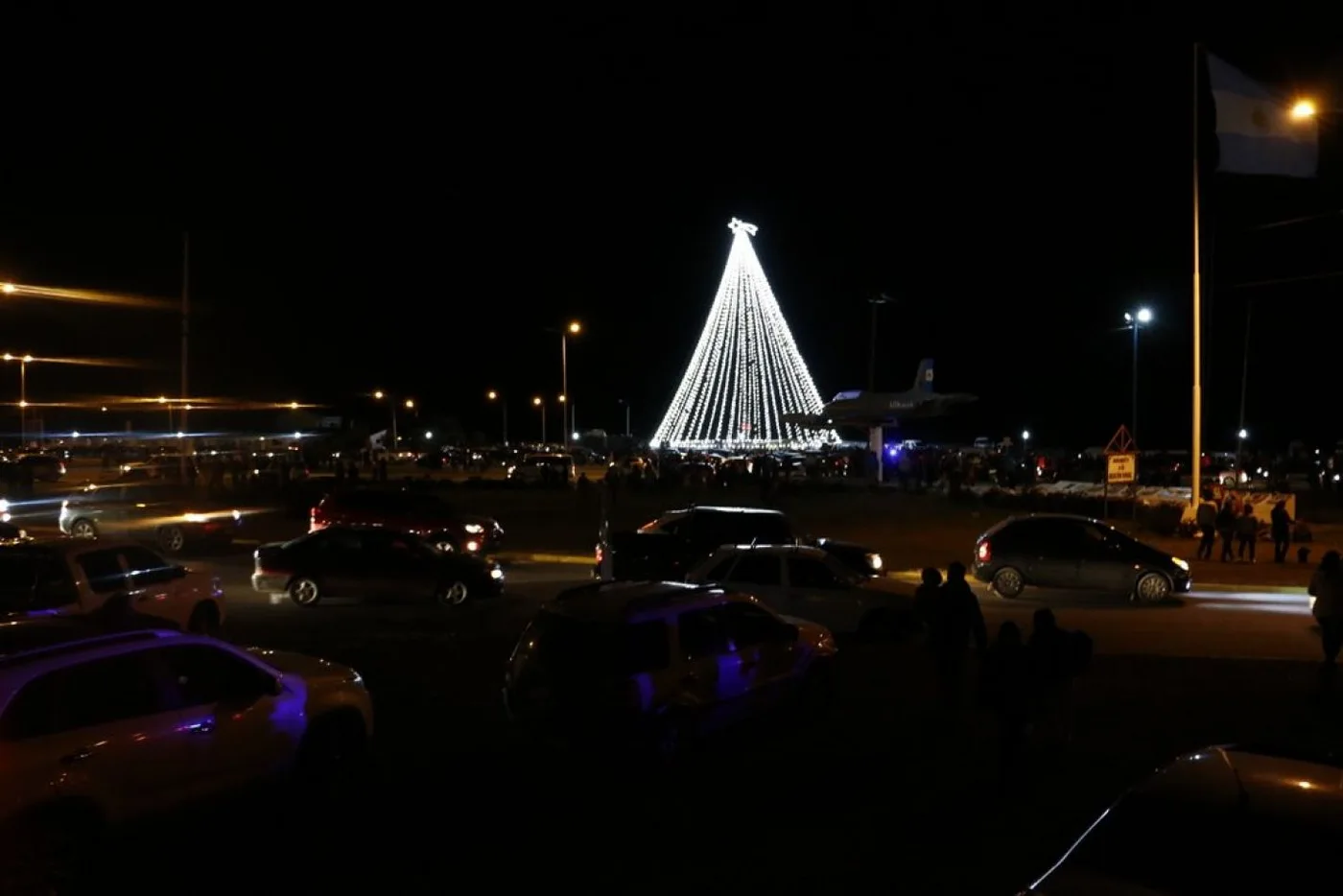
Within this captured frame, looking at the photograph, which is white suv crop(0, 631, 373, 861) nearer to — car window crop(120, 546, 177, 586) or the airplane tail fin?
car window crop(120, 546, 177, 586)

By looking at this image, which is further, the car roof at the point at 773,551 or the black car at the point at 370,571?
the black car at the point at 370,571

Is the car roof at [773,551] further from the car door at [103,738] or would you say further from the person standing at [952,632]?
the car door at [103,738]

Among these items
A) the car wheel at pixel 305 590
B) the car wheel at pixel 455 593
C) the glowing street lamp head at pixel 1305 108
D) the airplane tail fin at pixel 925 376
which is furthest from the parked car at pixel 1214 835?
the airplane tail fin at pixel 925 376

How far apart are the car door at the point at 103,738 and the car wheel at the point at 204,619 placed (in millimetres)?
8061

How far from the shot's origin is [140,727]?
7035mm

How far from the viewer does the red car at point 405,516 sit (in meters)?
26.2

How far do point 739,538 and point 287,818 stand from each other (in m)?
14.0

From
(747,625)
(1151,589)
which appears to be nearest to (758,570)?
(747,625)

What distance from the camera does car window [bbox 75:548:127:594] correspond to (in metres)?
Answer: 13.9

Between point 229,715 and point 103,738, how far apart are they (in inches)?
38.5

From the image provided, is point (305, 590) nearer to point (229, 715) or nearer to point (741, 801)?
point (229, 715)

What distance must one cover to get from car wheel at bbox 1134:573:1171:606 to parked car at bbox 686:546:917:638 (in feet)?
24.5

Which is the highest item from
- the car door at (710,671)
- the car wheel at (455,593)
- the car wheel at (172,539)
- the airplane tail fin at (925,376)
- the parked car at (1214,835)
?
the airplane tail fin at (925,376)

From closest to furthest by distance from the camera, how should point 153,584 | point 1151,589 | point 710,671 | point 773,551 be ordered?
point 710,671 → point 153,584 → point 773,551 → point 1151,589
